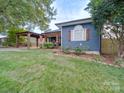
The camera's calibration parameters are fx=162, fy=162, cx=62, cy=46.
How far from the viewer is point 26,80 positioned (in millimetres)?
5797

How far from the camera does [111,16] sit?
35.1 feet

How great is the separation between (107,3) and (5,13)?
850 centimetres

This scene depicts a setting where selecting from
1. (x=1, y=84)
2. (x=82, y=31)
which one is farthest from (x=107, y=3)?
(x=1, y=84)

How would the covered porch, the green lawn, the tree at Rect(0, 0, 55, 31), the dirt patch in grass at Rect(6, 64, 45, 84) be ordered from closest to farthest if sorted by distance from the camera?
1. the green lawn
2. the dirt patch in grass at Rect(6, 64, 45, 84)
3. the tree at Rect(0, 0, 55, 31)
4. the covered porch

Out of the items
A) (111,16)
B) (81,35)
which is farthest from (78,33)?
(111,16)

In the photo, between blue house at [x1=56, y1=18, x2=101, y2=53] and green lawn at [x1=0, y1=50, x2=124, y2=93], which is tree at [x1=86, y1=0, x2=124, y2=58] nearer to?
blue house at [x1=56, y1=18, x2=101, y2=53]

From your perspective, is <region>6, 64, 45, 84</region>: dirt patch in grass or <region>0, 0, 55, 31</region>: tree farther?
<region>0, 0, 55, 31</region>: tree

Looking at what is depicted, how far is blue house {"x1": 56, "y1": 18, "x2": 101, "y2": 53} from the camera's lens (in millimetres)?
13727

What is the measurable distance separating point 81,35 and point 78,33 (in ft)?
1.20

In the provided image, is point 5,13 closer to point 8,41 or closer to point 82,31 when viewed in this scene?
point 82,31

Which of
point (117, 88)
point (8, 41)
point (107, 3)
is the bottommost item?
point (117, 88)

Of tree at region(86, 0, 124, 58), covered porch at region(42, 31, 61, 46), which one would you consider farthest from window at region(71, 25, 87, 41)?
covered porch at region(42, 31, 61, 46)

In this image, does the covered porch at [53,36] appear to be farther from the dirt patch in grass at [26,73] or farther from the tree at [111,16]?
the dirt patch in grass at [26,73]

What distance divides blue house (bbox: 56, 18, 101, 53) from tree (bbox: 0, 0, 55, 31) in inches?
71.0
